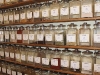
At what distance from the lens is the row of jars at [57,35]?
5.44 feet

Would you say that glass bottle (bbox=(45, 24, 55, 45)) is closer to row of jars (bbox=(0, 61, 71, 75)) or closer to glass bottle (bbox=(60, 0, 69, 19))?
glass bottle (bbox=(60, 0, 69, 19))

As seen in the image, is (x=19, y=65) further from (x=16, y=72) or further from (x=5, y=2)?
(x=5, y=2)

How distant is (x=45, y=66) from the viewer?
2.02 metres

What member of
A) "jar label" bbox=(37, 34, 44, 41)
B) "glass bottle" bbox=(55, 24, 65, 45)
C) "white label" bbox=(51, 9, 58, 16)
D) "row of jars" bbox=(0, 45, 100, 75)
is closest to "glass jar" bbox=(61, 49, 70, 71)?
"row of jars" bbox=(0, 45, 100, 75)

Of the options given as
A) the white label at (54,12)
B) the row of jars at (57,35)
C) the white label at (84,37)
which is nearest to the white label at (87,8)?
the row of jars at (57,35)

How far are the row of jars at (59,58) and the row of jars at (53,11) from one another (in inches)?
16.6

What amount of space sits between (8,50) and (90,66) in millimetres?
1457

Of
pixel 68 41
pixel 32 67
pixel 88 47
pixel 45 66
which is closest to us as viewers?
pixel 88 47

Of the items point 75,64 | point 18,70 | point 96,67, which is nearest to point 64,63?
point 75,64

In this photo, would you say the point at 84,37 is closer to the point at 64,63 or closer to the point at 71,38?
the point at 71,38

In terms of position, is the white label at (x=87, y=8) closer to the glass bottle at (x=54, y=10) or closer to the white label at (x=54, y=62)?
the glass bottle at (x=54, y=10)

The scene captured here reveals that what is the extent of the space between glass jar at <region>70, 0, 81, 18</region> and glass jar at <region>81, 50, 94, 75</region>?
1.47ft

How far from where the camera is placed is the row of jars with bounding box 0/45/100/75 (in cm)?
166

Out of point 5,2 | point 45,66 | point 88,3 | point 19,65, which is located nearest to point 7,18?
point 5,2
